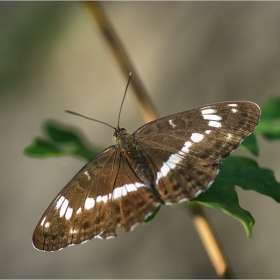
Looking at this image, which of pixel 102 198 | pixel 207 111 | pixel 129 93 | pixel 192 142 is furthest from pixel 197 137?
pixel 129 93

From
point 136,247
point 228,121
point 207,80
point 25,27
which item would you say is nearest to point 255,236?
point 136,247

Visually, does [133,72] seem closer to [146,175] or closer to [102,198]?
[146,175]

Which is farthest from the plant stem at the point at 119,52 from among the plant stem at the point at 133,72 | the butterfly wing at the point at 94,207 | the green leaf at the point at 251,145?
the green leaf at the point at 251,145

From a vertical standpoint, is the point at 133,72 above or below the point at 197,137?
above

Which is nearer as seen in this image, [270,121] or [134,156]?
[134,156]

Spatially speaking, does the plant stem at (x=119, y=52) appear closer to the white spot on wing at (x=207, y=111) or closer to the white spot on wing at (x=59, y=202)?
the white spot on wing at (x=207, y=111)

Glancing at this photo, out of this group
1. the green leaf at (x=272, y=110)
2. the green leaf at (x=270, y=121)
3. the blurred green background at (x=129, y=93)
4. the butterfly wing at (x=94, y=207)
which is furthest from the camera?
the blurred green background at (x=129, y=93)
